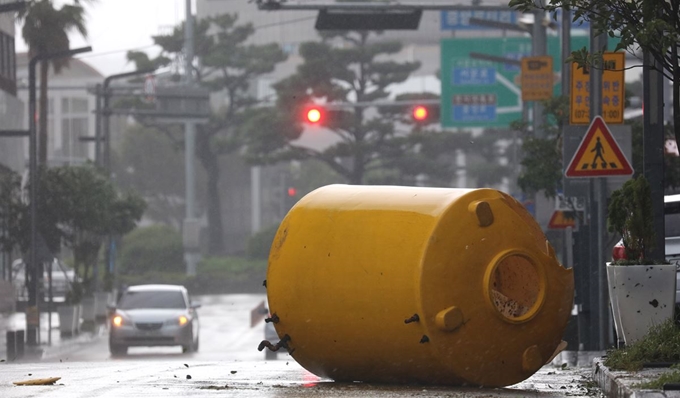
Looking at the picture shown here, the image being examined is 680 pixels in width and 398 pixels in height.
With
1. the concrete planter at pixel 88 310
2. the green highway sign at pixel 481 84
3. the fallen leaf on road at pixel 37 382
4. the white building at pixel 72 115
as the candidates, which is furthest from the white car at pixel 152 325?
the white building at pixel 72 115

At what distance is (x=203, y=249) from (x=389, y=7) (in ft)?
219

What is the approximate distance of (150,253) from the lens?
73.2 metres

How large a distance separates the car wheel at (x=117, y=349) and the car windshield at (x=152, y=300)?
1078 millimetres

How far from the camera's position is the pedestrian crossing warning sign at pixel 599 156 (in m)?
17.8

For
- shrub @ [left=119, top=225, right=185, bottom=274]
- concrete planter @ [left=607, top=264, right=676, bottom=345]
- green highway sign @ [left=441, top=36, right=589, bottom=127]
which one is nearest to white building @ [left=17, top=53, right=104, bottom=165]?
shrub @ [left=119, top=225, right=185, bottom=274]

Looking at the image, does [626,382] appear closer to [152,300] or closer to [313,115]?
[152,300]

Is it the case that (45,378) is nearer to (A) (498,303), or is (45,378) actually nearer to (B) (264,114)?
(A) (498,303)

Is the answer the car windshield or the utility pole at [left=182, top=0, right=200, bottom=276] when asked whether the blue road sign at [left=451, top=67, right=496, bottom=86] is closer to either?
the car windshield

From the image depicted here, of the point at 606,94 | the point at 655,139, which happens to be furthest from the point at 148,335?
the point at 655,139

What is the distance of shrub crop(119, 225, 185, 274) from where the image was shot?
237 ft

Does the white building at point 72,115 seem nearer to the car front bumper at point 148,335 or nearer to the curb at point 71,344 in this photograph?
the curb at point 71,344

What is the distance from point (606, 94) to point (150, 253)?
180 feet

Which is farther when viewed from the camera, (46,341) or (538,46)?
(46,341)

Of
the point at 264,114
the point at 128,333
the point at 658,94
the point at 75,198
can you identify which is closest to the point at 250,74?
the point at 264,114
